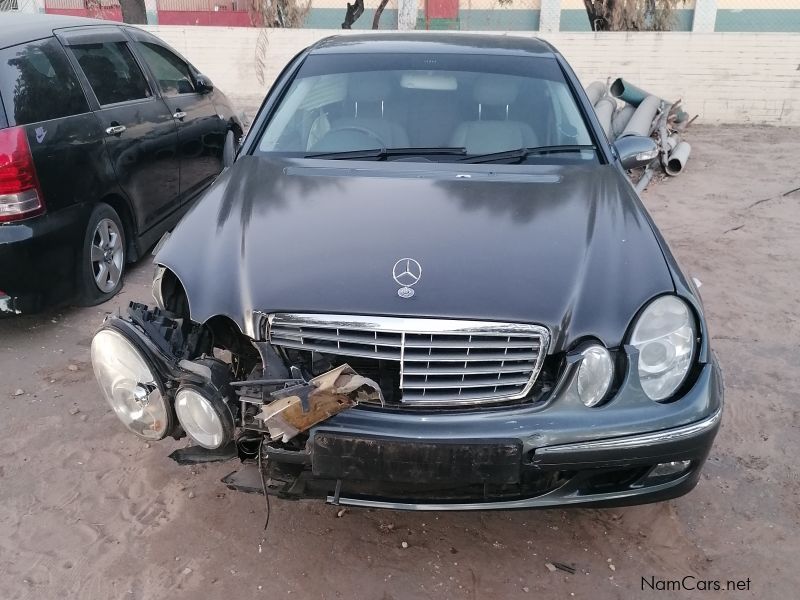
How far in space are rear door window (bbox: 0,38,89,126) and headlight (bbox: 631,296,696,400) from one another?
334cm

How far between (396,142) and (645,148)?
133 centimetres

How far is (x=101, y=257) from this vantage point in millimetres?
4508

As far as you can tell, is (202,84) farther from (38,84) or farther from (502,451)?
(502,451)

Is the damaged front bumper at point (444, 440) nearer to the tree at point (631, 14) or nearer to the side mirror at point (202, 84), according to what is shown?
the side mirror at point (202, 84)

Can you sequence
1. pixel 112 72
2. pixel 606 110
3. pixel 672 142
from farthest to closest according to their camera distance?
pixel 606 110 → pixel 672 142 → pixel 112 72

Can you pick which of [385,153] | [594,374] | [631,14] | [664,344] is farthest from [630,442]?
[631,14]

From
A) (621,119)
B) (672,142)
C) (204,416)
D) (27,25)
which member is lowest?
(672,142)

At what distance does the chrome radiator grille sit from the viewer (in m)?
2.18

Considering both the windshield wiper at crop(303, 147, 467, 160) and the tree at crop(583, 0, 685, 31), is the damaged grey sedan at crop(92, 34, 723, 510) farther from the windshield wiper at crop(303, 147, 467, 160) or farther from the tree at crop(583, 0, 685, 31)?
the tree at crop(583, 0, 685, 31)

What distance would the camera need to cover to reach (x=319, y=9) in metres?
17.7

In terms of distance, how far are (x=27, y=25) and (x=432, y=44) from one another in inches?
97.9

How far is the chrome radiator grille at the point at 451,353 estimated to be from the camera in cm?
218

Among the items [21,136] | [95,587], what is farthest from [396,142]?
[95,587]

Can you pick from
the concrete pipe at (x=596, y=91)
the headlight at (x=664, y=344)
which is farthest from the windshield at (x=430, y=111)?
the concrete pipe at (x=596, y=91)
